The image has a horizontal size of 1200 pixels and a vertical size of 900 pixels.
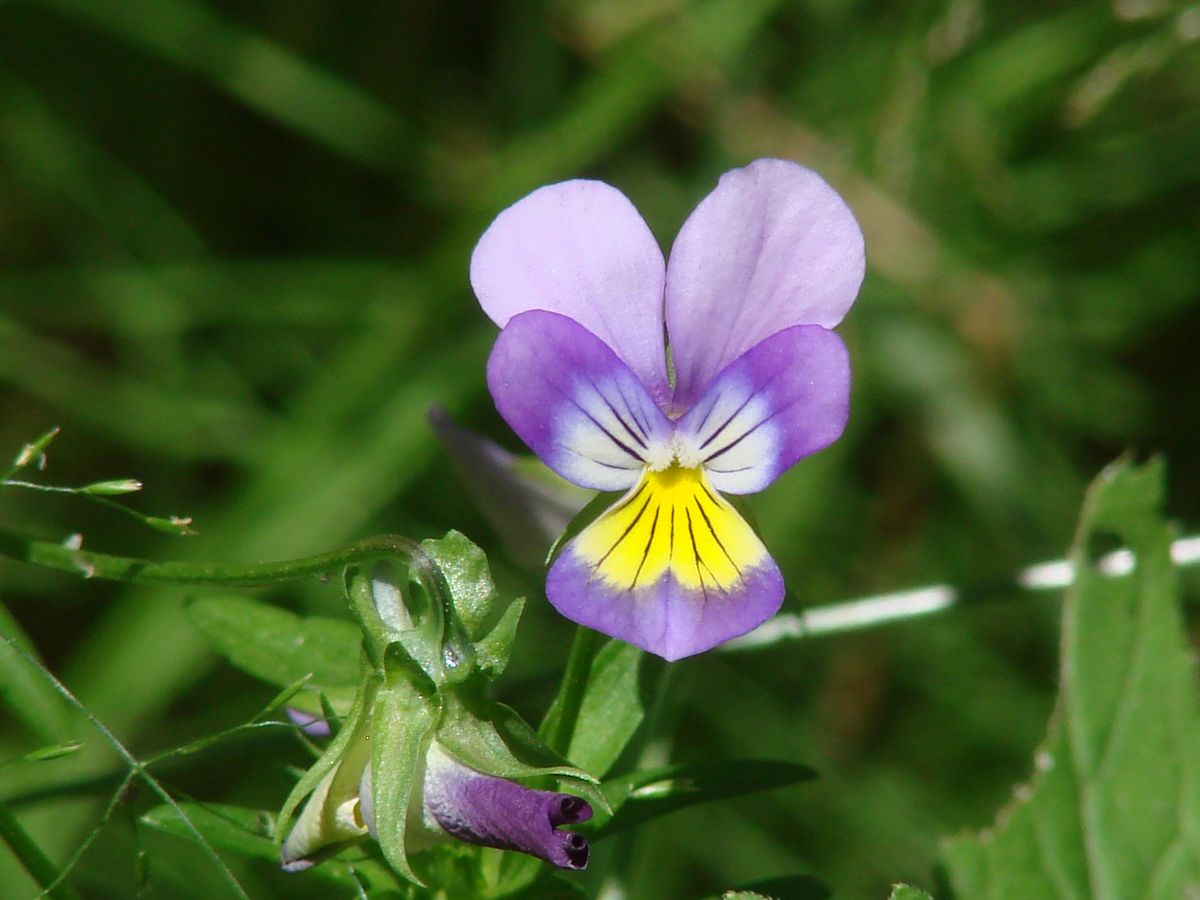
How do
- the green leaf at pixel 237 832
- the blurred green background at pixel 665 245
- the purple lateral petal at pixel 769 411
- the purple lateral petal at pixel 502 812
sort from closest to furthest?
the purple lateral petal at pixel 502 812 < the purple lateral petal at pixel 769 411 < the green leaf at pixel 237 832 < the blurred green background at pixel 665 245

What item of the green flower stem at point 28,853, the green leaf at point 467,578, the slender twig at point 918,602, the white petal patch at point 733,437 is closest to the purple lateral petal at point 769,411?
the white petal patch at point 733,437

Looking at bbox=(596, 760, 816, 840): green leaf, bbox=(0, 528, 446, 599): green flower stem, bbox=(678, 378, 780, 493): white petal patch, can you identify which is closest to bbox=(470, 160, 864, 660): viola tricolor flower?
bbox=(678, 378, 780, 493): white petal patch

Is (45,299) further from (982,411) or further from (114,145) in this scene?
(982,411)

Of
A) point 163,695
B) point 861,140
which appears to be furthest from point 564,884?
point 861,140

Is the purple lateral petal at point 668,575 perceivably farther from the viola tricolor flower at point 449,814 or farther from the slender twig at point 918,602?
the slender twig at point 918,602

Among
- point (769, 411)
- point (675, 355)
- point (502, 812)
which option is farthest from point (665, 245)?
point (502, 812)

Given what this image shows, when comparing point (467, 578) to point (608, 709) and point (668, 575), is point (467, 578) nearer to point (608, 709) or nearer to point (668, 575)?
point (668, 575)

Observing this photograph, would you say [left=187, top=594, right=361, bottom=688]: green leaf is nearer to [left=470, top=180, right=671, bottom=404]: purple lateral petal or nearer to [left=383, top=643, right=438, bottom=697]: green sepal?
[left=383, top=643, right=438, bottom=697]: green sepal
